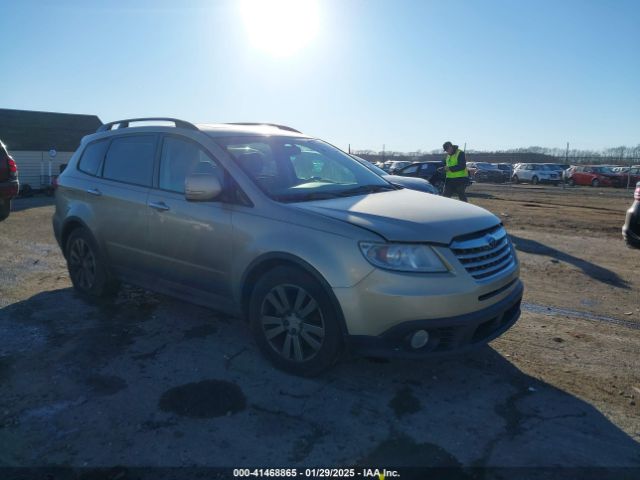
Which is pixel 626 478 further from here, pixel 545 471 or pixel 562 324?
pixel 562 324

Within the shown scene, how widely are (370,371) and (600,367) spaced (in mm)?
1782

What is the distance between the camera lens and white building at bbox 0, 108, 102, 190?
21.1m

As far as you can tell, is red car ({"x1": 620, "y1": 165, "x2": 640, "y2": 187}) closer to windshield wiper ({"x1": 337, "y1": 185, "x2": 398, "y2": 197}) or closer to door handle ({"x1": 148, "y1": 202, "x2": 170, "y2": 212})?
windshield wiper ({"x1": 337, "y1": 185, "x2": 398, "y2": 197})

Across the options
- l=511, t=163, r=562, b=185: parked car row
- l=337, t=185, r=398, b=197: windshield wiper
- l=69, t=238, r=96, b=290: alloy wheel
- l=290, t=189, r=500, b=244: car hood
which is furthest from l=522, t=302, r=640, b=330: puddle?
l=511, t=163, r=562, b=185: parked car row

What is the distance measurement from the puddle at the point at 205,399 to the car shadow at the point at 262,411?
0.04ft

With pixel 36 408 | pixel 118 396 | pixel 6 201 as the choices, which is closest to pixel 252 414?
pixel 118 396

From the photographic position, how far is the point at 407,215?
341cm

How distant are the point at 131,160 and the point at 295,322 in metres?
2.47

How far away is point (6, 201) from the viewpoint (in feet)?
26.7

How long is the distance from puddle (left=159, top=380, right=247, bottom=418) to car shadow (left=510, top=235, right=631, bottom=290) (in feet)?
16.6

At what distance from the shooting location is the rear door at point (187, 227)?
3.89m

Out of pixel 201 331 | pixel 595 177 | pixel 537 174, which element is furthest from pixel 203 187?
pixel 537 174

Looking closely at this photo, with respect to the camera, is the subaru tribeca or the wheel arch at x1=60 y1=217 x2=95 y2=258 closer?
the subaru tribeca

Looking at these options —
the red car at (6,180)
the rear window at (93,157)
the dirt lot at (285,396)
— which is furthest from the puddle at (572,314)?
the red car at (6,180)
